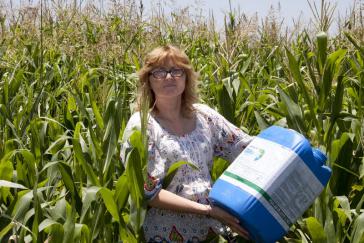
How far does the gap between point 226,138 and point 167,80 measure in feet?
1.25

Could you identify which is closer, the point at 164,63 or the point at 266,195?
the point at 266,195

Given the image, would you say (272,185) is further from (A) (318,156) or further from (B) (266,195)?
(A) (318,156)

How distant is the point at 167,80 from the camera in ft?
8.64

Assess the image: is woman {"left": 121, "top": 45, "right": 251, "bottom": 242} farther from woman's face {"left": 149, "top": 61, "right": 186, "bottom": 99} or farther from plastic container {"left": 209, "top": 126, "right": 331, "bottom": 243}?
plastic container {"left": 209, "top": 126, "right": 331, "bottom": 243}

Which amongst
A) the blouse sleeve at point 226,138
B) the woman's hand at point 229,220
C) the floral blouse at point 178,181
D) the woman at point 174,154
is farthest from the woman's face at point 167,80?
the woman's hand at point 229,220

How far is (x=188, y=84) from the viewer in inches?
111

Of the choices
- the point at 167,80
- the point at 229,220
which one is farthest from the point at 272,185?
the point at 167,80

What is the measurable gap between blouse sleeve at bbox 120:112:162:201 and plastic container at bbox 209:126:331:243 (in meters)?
0.21

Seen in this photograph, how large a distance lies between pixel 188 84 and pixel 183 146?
0.32 m

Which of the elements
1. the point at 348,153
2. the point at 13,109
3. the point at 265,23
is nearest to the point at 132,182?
the point at 348,153

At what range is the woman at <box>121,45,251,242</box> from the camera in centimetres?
249

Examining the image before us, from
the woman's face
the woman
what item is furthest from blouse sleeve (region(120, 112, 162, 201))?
the woman's face

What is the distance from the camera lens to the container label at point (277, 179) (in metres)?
2.32

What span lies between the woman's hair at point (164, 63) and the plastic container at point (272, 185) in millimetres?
461
